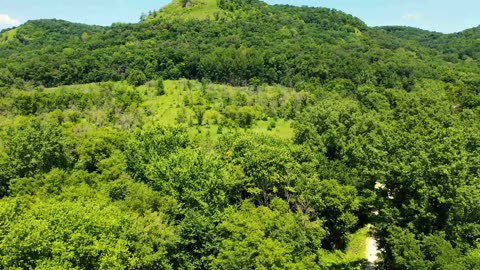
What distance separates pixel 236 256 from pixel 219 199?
9571mm

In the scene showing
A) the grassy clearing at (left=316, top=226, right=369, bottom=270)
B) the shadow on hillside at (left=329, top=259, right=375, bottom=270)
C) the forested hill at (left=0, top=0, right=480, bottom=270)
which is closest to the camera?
the forested hill at (left=0, top=0, right=480, bottom=270)

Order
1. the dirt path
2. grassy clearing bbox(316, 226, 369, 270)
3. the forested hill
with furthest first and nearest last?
the dirt path
grassy clearing bbox(316, 226, 369, 270)
the forested hill

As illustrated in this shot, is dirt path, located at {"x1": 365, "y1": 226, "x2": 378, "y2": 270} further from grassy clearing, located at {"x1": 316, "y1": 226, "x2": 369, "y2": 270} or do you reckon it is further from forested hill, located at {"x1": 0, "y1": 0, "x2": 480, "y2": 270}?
forested hill, located at {"x1": 0, "y1": 0, "x2": 480, "y2": 270}

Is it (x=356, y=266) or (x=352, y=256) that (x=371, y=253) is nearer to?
(x=352, y=256)

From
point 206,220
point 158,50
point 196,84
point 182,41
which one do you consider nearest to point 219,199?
point 206,220

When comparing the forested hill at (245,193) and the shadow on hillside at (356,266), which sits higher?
the forested hill at (245,193)

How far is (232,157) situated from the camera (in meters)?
42.8

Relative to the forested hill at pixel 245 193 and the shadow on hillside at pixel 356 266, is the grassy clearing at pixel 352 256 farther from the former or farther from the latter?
the forested hill at pixel 245 193


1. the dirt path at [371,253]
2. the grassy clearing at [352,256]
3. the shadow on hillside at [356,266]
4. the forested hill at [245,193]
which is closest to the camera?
the forested hill at [245,193]

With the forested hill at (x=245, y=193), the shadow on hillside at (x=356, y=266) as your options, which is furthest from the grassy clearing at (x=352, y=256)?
the forested hill at (x=245, y=193)

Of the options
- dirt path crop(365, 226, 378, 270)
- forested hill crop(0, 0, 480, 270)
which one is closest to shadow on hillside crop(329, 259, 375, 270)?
dirt path crop(365, 226, 378, 270)

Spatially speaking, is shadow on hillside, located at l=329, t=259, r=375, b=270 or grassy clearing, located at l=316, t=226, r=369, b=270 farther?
grassy clearing, located at l=316, t=226, r=369, b=270

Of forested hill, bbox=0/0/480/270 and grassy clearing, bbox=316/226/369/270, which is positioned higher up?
forested hill, bbox=0/0/480/270

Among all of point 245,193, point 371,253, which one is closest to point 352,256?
point 371,253
